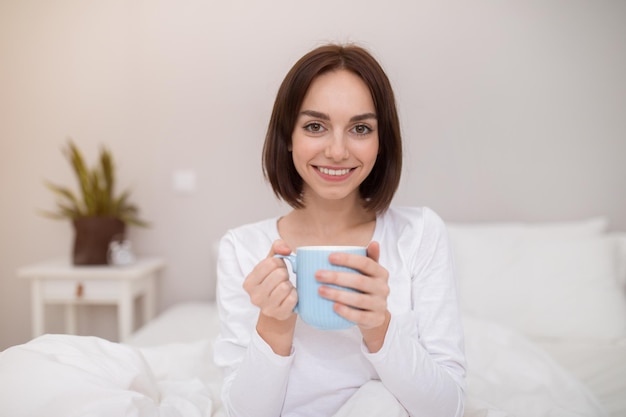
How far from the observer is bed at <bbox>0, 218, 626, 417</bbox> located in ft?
2.55

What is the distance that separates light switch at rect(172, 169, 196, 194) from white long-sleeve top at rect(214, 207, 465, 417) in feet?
4.08

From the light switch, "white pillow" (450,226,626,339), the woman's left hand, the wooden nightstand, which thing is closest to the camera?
the woman's left hand

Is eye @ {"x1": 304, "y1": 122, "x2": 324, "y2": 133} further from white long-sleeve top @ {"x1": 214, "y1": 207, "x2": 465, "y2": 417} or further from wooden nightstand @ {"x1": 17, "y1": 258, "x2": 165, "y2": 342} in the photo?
wooden nightstand @ {"x1": 17, "y1": 258, "x2": 165, "y2": 342}

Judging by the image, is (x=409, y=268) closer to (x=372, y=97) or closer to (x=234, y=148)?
(x=372, y=97)

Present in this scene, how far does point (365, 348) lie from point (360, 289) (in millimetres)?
170

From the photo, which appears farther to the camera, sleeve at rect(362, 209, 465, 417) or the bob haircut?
the bob haircut

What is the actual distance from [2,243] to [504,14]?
2253 millimetres

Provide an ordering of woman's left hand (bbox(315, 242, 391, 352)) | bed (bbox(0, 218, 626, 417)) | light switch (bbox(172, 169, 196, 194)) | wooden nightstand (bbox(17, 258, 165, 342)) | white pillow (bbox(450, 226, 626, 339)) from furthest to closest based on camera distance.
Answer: light switch (bbox(172, 169, 196, 194))
wooden nightstand (bbox(17, 258, 165, 342))
white pillow (bbox(450, 226, 626, 339))
bed (bbox(0, 218, 626, 417))
woman's left hand (bbox(315, 242, 391, 352))

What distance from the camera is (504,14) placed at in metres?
2.07

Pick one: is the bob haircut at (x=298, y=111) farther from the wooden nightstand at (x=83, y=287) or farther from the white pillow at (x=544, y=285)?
the wooden nightstand at (x=83, y=287)

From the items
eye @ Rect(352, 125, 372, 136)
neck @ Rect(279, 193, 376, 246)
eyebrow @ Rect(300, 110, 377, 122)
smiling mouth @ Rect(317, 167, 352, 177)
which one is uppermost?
eyebrow @ Rect(300, 110, 377, 122)

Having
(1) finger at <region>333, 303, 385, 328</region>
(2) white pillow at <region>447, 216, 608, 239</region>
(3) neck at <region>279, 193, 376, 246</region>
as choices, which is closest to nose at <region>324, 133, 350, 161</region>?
(3) neck at <region>279, 193, 376, 246</region>

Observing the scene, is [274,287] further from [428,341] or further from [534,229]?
[534,229]

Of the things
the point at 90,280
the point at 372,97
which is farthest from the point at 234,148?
the point at 372,97
